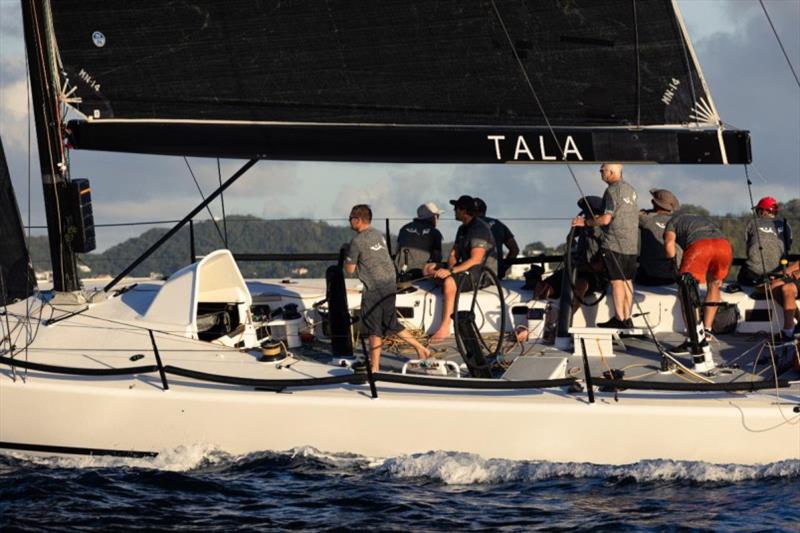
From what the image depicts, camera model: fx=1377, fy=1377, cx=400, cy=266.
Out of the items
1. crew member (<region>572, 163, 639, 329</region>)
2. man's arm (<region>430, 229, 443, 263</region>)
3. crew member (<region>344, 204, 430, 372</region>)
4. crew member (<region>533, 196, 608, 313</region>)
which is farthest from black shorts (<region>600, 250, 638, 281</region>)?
man's arm (<region>430, 229, 443, 263</region>)

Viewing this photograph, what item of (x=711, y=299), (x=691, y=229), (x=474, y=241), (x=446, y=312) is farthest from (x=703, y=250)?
(x=446, y=312)

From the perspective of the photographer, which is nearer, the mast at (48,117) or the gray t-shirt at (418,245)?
the mast at (48,117)

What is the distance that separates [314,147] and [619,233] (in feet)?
8.04

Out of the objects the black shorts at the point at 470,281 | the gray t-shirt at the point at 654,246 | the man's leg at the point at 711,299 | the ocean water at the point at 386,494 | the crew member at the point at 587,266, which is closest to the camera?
the ocean water at the point at 386,494

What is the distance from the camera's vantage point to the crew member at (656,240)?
11461mm

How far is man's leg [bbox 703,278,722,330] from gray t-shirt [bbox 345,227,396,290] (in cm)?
252

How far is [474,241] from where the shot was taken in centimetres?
1095

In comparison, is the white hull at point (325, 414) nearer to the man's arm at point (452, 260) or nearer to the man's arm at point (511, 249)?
the man's arm at point (452, 260)

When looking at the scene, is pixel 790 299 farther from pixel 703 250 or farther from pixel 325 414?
pixel 325 414

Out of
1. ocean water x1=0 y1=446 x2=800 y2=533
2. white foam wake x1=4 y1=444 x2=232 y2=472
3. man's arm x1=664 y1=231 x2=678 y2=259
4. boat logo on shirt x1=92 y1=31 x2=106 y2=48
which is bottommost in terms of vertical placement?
ocean water x1=0 y1=446 x2=800 y2=533

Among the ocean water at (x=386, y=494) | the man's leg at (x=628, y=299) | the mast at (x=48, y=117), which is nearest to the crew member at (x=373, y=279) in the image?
the ocean water at (x=386, y=494)

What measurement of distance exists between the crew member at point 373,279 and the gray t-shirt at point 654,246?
2.41 m

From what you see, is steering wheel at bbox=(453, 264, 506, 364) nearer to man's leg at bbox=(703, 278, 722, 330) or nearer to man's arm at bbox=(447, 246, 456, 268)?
man's arm at bbox=(447, 246, 456, 268)

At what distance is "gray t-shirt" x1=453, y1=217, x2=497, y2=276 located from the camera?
11.0 meters
